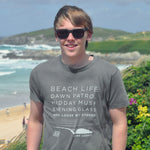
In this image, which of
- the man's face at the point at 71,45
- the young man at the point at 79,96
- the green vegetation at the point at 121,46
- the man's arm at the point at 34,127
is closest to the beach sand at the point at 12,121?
the man's arm at the point at 34,127

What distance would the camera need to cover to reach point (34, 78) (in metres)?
2.36

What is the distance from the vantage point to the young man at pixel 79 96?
219cm

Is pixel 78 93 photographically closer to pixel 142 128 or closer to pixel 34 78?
pixel 34 78

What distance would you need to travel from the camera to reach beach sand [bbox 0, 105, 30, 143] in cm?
1501

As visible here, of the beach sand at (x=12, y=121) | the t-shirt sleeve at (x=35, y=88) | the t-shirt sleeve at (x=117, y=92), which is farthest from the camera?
the beach sand at (x=12, y=121)

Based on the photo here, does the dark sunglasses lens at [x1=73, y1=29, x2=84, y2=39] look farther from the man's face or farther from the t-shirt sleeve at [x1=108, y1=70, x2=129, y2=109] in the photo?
the t-shirt sleeve at [x1=108, y1=70, x2=129, y2=109]

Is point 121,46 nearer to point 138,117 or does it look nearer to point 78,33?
point 138,117

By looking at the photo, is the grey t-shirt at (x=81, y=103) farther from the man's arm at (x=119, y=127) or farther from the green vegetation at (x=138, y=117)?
the green vegetation at (x=138, y=117)

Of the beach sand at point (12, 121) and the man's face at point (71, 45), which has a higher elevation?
the man's face at point (71, 45)

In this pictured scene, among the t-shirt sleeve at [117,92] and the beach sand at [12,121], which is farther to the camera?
the beach sand at [12,121]

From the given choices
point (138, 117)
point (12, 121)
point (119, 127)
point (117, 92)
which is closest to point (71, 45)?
point (117, 92)

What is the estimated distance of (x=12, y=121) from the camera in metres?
17.0

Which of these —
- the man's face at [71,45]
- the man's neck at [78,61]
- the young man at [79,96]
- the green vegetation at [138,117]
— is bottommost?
the green vegetation at [138,117]

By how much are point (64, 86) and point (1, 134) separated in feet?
44.4
